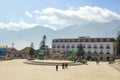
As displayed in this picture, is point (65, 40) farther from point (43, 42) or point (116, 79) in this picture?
point (116, 79)

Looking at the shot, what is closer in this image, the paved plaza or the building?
the paved plaza

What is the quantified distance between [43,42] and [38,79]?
365 ft

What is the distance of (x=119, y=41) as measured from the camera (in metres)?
116

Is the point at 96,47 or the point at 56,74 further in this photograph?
the point at 96,47

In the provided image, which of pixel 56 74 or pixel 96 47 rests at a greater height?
pixel 96 47

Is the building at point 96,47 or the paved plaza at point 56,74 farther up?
the building at point 96,47

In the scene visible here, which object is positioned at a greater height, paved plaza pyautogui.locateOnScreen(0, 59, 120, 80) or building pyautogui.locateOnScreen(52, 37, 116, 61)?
building pyautogui.locateOnScreen(52, 37, 116, 61)

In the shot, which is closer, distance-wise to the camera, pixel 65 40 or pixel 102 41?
pixel 102 41

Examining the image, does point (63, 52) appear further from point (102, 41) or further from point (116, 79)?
point (116, 79)

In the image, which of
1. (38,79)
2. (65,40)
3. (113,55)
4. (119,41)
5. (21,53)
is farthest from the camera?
(21,53)

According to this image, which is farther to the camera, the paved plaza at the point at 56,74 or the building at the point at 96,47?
the building at the point at 96,47

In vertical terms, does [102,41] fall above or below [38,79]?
above

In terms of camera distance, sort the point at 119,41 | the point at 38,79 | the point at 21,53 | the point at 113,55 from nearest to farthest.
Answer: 1. the point at 38,79
2. the point at 119,41
3. the point at 113,55
4. the point at 21,53

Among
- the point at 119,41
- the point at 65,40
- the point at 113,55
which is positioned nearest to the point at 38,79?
the point at 119,41
